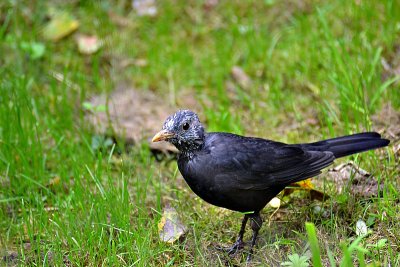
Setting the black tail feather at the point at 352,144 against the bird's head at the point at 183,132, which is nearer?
the bird's head at the point at 183,132

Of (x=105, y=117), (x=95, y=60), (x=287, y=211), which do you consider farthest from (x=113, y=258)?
(x=95, y=60)

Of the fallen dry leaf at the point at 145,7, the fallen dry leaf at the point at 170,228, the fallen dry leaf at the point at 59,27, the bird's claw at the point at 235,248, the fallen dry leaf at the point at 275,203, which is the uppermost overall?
the fallen dry leaf at the point at 145,7

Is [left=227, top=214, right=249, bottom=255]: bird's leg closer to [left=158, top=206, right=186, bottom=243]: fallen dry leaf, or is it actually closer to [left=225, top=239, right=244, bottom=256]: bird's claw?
[left=225, top=239, right=244, bottom=256]: bird's claw

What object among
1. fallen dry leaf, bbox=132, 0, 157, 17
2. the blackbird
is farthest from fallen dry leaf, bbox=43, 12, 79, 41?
the blackbird

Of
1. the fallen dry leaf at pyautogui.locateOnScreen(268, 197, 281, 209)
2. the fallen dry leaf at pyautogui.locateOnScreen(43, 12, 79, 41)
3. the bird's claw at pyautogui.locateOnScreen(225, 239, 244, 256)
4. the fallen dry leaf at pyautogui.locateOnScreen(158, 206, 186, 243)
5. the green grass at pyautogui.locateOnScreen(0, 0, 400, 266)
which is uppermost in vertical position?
the fallen dry leaf at pyautogui.locateOnScreen(43, 12, 79, 41)

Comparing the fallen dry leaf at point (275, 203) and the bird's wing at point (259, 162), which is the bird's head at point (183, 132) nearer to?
the bird's wing at point (259, 162)

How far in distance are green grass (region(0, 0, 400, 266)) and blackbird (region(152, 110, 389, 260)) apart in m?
0.32

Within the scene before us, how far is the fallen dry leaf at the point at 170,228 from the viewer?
4258 mm

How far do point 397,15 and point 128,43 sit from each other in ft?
9.96

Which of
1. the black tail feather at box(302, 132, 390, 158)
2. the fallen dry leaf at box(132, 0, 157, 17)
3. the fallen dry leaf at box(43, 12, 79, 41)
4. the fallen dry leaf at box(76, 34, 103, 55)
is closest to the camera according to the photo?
the black tail feather at box(302, 132, 390, 158)

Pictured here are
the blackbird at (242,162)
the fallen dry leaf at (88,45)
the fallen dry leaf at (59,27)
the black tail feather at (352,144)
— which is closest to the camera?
the blackbird at (242,162)

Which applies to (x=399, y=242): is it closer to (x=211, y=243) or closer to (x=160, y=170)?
(x=211, y=243)

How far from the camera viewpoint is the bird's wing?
13.7 feet

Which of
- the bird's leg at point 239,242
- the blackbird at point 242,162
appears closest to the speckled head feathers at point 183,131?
the blackbird at point 242,162
